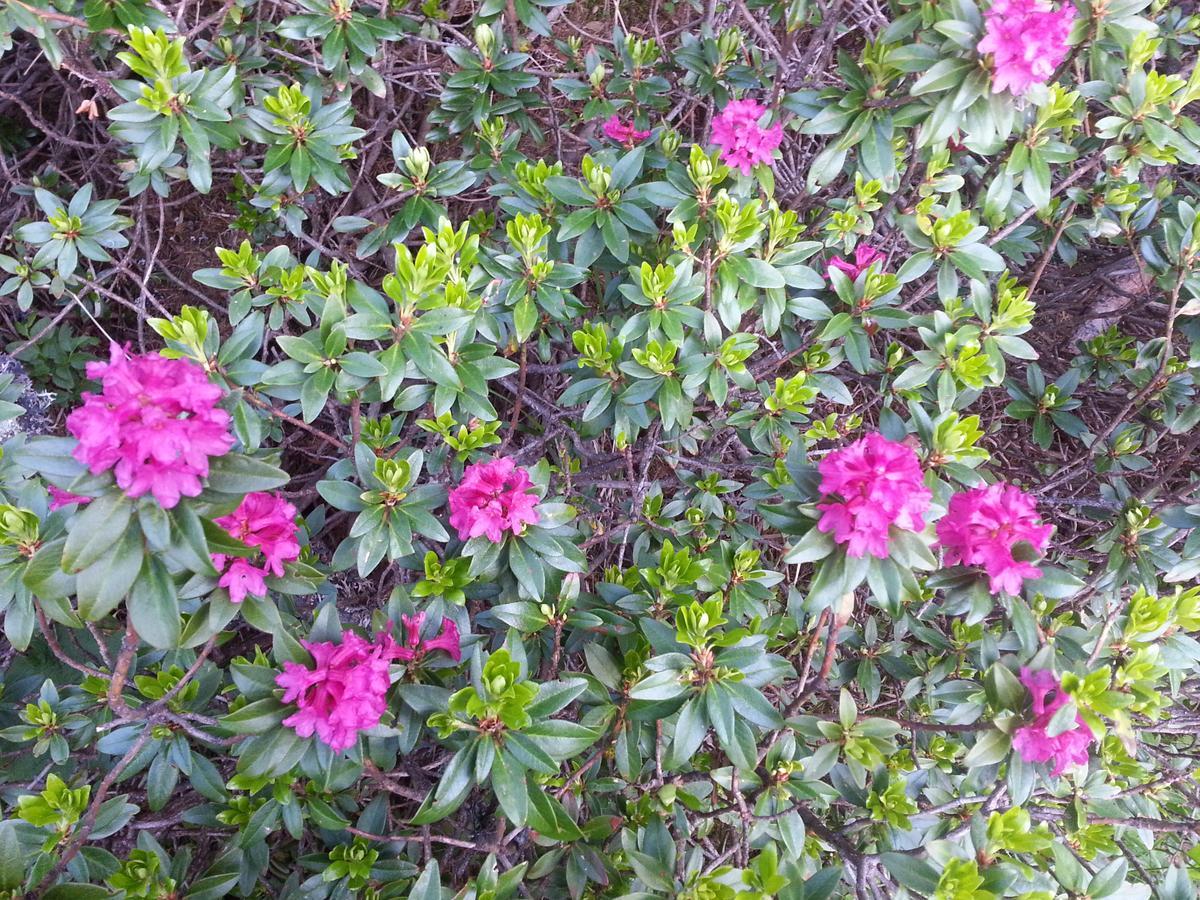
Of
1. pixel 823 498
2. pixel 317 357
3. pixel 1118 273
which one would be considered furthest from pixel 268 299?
pixel 1118 273

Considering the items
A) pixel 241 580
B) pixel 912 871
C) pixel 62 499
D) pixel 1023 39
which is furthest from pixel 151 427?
pixel 1023 39

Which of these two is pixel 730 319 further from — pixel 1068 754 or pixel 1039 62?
pixel 1068 754

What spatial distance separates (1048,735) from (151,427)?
1478mm

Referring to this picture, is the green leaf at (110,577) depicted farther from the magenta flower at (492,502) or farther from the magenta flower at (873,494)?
the magenta flower at (873,494)

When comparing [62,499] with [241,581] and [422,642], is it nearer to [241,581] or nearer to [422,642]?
[241,581]

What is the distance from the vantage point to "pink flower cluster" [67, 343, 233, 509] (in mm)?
970

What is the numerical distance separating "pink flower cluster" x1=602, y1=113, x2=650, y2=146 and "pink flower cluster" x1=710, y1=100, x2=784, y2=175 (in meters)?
0.32

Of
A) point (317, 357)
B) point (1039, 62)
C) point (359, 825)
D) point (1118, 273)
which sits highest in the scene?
point (1039, 62)

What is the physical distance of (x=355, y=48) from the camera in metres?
2.05

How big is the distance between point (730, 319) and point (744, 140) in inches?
18.5

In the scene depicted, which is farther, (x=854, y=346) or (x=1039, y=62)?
(x=854, y=346)

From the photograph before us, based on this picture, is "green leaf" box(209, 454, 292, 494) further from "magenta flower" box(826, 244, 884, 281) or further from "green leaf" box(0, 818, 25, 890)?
"magenta flower" box(826, 244, 884, 281)

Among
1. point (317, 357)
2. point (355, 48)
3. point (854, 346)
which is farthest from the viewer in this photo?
point (355, 48)

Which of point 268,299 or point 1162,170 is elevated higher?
point 1162,170
